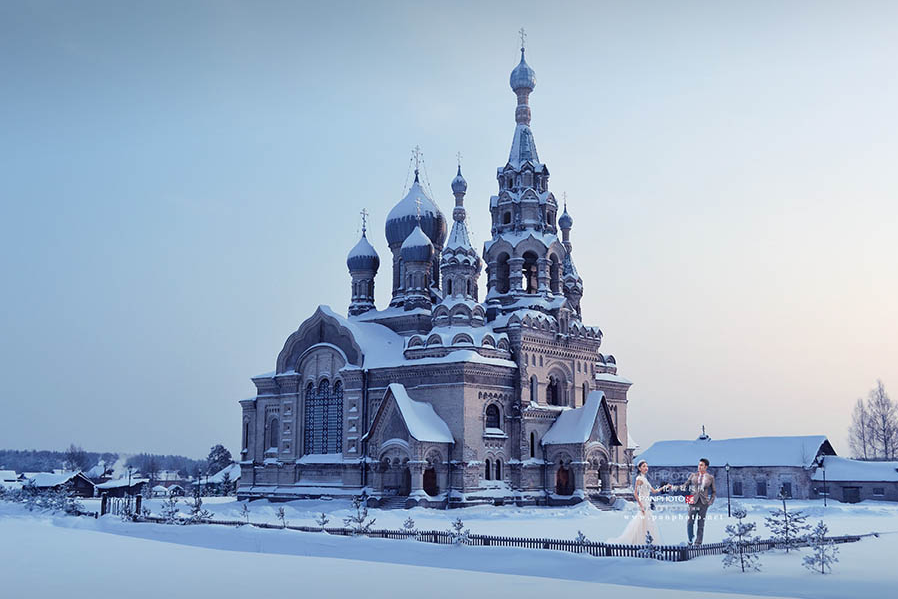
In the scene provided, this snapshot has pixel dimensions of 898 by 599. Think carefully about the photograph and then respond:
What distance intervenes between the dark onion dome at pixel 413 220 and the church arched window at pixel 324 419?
10.6 metres

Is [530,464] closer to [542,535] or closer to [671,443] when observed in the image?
[542,535]

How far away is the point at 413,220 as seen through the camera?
52.6 metres

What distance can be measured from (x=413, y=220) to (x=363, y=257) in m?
4.15

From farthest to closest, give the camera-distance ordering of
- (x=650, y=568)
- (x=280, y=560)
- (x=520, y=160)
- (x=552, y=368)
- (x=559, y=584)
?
(x=520, y=160) < (x=552, y=368) < (x=280, y=560) < (x=650, y=568) < (x=559, y=584)

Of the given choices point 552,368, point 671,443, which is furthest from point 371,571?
point 671,443

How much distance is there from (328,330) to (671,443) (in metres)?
32.5

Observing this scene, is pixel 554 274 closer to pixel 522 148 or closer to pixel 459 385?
pixel 522 148

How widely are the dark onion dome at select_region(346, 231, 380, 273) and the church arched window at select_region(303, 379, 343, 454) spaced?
959 cm

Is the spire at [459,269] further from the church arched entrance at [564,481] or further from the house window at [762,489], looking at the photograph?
the house window at [762,489]

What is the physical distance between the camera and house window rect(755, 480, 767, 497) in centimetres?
5812

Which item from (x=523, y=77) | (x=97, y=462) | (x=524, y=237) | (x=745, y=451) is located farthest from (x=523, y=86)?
(x=97, y=462)

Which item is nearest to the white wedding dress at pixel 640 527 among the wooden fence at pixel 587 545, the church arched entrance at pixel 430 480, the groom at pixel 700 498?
the wooden fence at pixel 587 545

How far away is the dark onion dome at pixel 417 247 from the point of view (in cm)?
5003

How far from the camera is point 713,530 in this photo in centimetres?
2881
